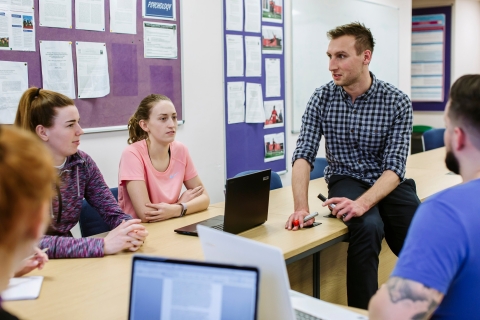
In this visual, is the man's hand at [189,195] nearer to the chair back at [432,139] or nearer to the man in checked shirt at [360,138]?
the man in checked shirt at [360,138]

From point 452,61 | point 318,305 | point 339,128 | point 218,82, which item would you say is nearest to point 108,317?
point 318,305

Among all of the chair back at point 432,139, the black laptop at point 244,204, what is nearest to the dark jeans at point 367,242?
the black laptop at point 244,204

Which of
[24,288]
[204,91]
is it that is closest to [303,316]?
[24,288]

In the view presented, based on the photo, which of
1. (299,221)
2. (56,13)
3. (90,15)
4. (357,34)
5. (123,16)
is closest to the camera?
(299,221)

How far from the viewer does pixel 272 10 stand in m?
4.60

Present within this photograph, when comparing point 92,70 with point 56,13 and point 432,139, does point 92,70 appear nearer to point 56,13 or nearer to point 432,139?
point 56,13

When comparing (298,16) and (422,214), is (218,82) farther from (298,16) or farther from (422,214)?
(422,214)

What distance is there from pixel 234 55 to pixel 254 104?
453 mm

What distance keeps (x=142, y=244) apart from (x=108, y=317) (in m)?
0.67

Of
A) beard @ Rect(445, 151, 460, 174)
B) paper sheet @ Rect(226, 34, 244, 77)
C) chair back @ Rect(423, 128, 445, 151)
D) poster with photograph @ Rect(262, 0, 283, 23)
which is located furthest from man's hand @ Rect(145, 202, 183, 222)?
chair back @ Rect(423, 128, 445, 151)

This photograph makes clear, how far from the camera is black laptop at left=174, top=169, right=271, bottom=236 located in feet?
7.09

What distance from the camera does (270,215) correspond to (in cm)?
266

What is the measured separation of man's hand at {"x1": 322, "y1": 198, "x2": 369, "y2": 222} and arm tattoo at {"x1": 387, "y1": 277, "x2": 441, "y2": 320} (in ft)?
4.37

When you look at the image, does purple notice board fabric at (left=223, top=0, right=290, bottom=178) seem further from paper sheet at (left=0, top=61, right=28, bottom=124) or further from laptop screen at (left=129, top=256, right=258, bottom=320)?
laptop screen at (left=129, top=256, right=258, bottom=320)
